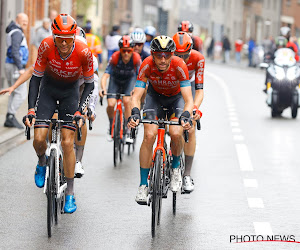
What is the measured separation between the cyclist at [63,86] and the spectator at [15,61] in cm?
665

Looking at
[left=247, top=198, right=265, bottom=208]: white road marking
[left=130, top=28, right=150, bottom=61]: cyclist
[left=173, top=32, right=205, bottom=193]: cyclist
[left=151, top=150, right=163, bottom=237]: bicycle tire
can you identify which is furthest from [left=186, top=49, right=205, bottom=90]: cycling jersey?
[left=130, top=28, right=150, bottom=61]: cyclist

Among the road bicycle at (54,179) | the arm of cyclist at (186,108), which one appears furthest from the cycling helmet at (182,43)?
the road bicycle at (54,179)

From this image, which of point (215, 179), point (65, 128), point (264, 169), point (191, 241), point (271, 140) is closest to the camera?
point (191, 241)

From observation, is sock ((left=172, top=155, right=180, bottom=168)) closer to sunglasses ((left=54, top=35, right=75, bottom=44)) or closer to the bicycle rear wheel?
the bicycle rear wheel

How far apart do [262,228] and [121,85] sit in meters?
5.59

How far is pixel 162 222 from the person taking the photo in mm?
8508

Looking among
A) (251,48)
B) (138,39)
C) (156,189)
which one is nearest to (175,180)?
(156,189)

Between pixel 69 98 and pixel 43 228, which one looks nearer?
pixel 43 228

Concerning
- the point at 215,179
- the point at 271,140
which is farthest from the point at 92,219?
the point at 271,140

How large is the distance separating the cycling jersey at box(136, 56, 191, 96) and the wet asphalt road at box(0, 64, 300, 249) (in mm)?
1240

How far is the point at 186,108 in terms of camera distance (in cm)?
846

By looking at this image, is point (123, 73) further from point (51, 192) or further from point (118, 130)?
point (51, 192)

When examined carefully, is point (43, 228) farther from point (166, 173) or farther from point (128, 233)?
point (166, 173)

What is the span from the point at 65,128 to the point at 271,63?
12.8m
